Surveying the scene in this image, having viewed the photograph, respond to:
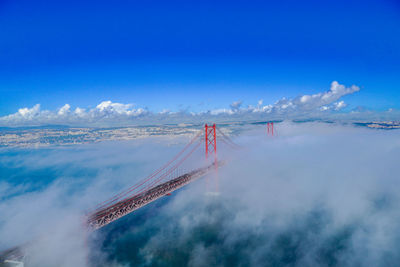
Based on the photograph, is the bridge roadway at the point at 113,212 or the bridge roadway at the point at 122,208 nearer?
the bridge roadway at the point at 113,212

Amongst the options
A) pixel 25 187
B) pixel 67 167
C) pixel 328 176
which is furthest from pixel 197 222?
pixel 67 167

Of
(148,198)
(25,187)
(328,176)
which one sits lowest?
(25,187)

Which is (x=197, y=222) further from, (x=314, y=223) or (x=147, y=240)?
(x=314, y=223)

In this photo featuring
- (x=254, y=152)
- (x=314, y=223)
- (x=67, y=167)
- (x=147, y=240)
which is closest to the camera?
(x=147, y=240)

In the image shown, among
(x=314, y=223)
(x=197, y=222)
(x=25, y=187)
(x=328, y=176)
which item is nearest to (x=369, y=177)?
(x=328, y=176)

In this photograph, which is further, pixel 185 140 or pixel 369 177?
pixel 185 140

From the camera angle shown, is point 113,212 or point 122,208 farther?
point 122,208

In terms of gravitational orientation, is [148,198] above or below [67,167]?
above

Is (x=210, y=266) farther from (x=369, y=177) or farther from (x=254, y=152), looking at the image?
(x=254, y=152)

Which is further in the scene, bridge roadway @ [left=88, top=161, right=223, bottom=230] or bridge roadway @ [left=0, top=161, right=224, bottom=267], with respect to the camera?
bridge roadway @ [left=88, top=161, right=223, bottom=230]

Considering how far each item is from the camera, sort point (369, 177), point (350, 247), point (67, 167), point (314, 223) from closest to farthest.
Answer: point (350, 247) → point (314, 223) → point (369, 177) → point (67, 167)
